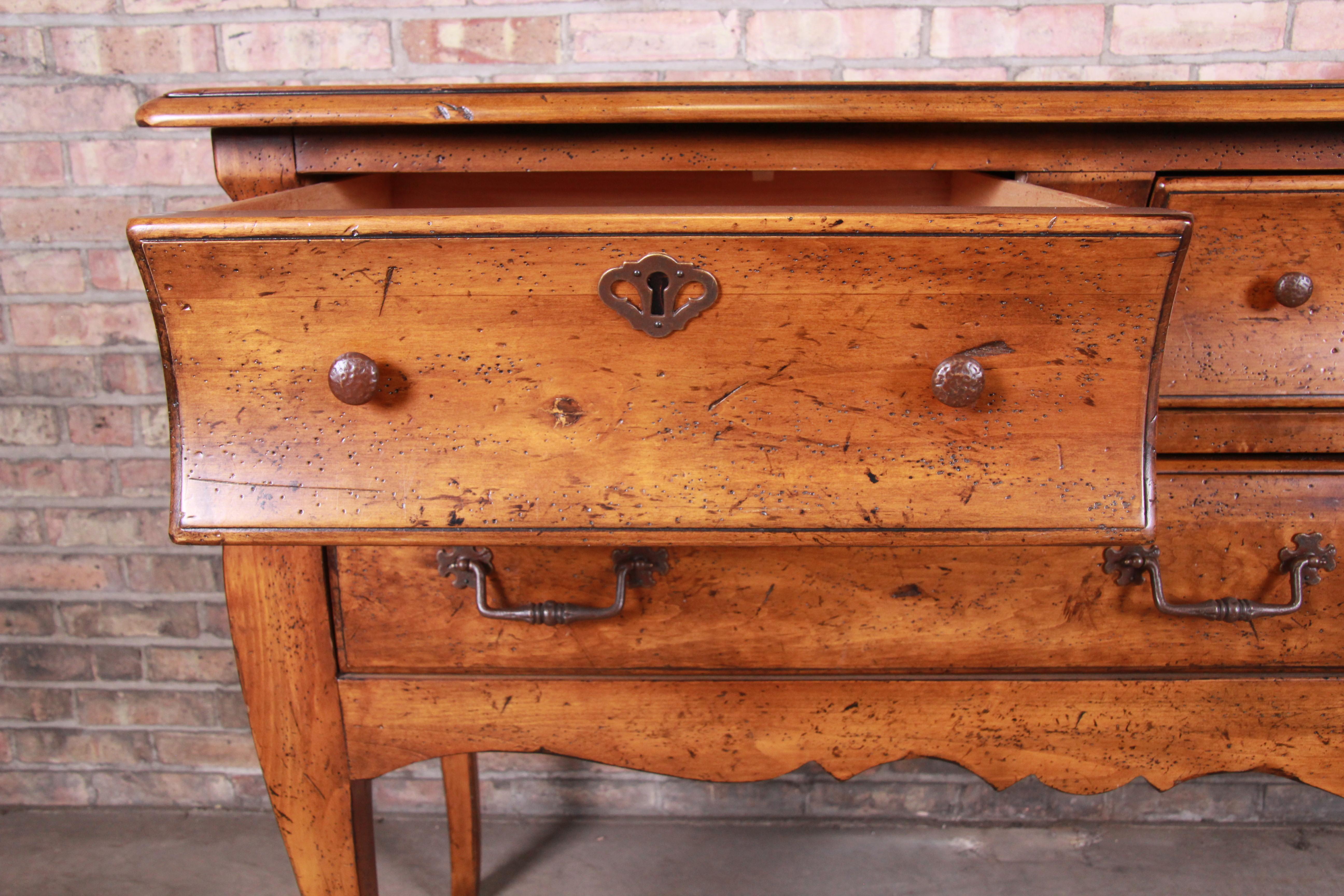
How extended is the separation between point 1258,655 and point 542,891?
1215 mm

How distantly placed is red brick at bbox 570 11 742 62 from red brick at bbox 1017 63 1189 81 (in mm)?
491

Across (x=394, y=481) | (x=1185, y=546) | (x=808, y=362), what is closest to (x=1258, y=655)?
(x=1185, y=546)

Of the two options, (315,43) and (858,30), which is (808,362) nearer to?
(858,30)

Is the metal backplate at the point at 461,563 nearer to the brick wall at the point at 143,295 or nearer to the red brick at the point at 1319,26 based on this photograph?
the brick wall at the point at 143,295

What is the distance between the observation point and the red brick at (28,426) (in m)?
1.63

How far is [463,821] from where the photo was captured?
1516 mm

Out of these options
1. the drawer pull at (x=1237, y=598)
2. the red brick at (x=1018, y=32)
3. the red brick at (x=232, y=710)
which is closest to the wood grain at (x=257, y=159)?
the drawer pull at (x=1237, y=598)

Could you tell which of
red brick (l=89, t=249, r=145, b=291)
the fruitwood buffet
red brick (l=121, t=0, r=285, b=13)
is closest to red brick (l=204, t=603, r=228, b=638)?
red brick (l=89, t=249, r=145, b=291)

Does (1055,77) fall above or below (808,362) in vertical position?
above

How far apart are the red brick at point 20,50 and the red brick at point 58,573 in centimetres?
85

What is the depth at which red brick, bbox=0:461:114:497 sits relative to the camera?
165 centimetres

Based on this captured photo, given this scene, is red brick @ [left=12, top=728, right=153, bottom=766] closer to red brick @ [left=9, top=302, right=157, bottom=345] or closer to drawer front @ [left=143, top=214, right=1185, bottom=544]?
red brick @ [left=9, top=302, right=157, bottom=345]

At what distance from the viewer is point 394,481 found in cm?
68

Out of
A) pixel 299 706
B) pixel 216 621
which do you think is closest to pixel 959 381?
pixel 299 706
